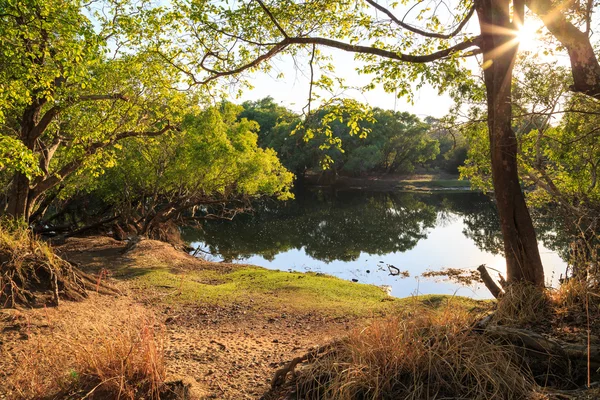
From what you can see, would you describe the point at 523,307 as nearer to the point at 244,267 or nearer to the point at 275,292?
the point at 275,292

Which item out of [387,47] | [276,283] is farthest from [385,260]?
[387,47]

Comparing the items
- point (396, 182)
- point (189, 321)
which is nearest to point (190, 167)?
point (189, 321)

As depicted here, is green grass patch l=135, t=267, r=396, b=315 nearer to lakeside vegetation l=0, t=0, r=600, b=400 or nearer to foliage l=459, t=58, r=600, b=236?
Result: lakeside vegetation l=0, t=0, r=600, b=400

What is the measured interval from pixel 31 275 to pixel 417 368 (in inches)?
248

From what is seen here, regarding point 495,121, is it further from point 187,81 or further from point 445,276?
point 445,276

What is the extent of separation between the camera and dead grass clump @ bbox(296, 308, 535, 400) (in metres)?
3.44

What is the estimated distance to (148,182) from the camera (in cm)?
1762

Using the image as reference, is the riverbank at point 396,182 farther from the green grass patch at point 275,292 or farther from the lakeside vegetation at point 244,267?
the green grass patch at point 275,292

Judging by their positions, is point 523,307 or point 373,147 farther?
point 373,147

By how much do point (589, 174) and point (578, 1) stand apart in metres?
7.47

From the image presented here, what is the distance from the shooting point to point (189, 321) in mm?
7676

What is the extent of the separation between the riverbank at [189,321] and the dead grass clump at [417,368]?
61 cm

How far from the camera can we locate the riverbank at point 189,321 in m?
4.27

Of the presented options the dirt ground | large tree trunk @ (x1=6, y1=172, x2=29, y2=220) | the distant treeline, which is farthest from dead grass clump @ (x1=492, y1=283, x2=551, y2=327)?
the distant treeline
